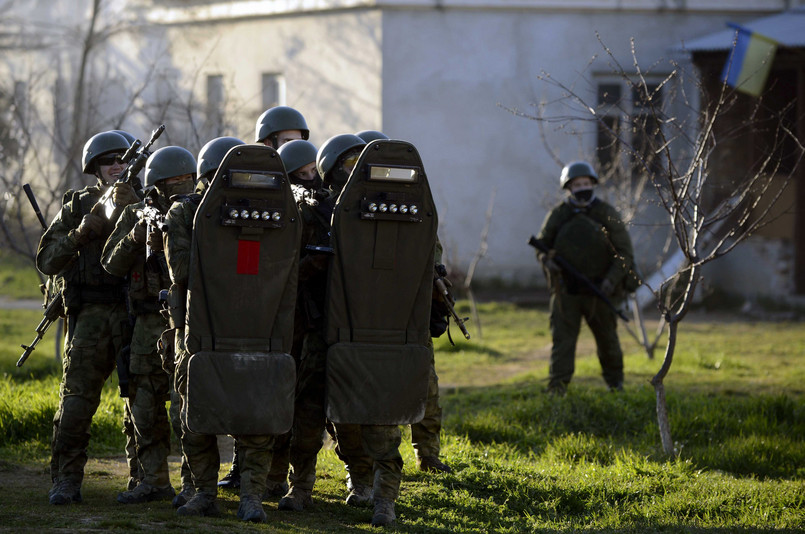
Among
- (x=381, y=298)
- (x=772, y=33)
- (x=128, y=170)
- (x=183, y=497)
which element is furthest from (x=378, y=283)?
(x=772, y=33)

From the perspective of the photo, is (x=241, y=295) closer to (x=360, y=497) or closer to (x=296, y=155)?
(x=296, y=155)

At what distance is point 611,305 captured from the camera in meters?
9.50

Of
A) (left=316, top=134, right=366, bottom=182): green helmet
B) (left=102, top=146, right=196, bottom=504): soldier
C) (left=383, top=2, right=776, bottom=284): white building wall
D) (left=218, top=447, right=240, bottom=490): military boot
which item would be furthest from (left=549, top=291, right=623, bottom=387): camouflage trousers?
(left=383, top=2, right=776, bottom=284): white building wall

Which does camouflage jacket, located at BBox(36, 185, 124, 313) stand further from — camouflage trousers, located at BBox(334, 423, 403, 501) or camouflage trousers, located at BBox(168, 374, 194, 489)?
camouflage trousers, located at BBox(334, 423, 403, 501)

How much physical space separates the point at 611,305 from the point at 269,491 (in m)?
4.35

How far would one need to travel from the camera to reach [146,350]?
235 inches

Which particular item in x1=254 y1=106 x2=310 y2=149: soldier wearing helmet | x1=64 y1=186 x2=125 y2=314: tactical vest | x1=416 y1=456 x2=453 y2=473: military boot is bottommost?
x1=416 y1=456 x2=453 y2=473: military boot

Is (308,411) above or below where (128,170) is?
below

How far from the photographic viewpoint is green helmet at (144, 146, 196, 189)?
6.06 metres

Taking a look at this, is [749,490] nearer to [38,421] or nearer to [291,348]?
[291,348]

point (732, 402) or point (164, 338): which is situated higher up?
point (164, 338)

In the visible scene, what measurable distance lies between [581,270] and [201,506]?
5.03m

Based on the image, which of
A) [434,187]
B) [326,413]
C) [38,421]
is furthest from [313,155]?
[434,187]

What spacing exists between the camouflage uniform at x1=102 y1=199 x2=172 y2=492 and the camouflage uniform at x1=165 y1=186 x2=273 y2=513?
1.77 ft
